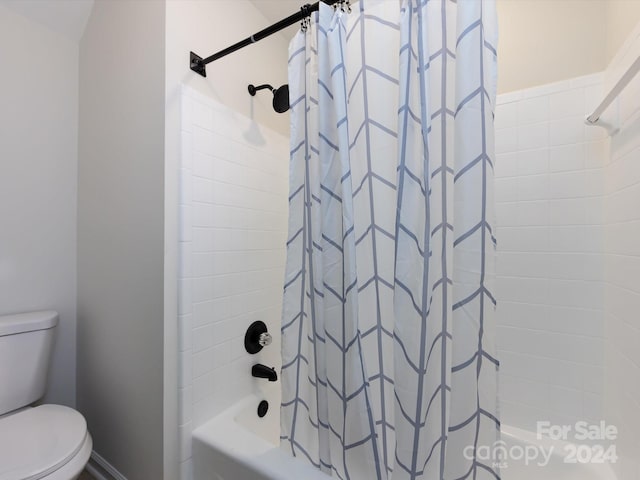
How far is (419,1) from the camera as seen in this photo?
0.78 metres

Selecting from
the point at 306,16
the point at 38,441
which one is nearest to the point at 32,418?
the point at 38,441

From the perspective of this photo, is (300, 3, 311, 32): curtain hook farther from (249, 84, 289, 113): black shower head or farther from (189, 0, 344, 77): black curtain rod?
(249, 84, 289, 113): black shower head

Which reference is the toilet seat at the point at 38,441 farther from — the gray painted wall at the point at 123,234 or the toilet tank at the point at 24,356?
the gray painted wall at the point at 123,234

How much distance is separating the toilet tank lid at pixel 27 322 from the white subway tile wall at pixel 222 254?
0.70m

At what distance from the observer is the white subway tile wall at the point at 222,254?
1.19m

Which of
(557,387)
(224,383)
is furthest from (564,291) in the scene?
(224,383)

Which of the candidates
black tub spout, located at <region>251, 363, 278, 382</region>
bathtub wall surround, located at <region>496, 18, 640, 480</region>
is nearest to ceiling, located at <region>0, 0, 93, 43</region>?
black tub spout, located at <region>251, 363, 278, 382</region>

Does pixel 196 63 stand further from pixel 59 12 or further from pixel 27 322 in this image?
pixel 27 322

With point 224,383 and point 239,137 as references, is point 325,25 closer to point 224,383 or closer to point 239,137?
point 239,137

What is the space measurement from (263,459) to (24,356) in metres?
1.15

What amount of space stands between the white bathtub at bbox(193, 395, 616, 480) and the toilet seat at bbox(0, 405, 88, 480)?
1.38ft

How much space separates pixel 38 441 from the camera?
105 centimetres

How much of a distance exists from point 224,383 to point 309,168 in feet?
3.52

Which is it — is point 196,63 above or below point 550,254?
above
